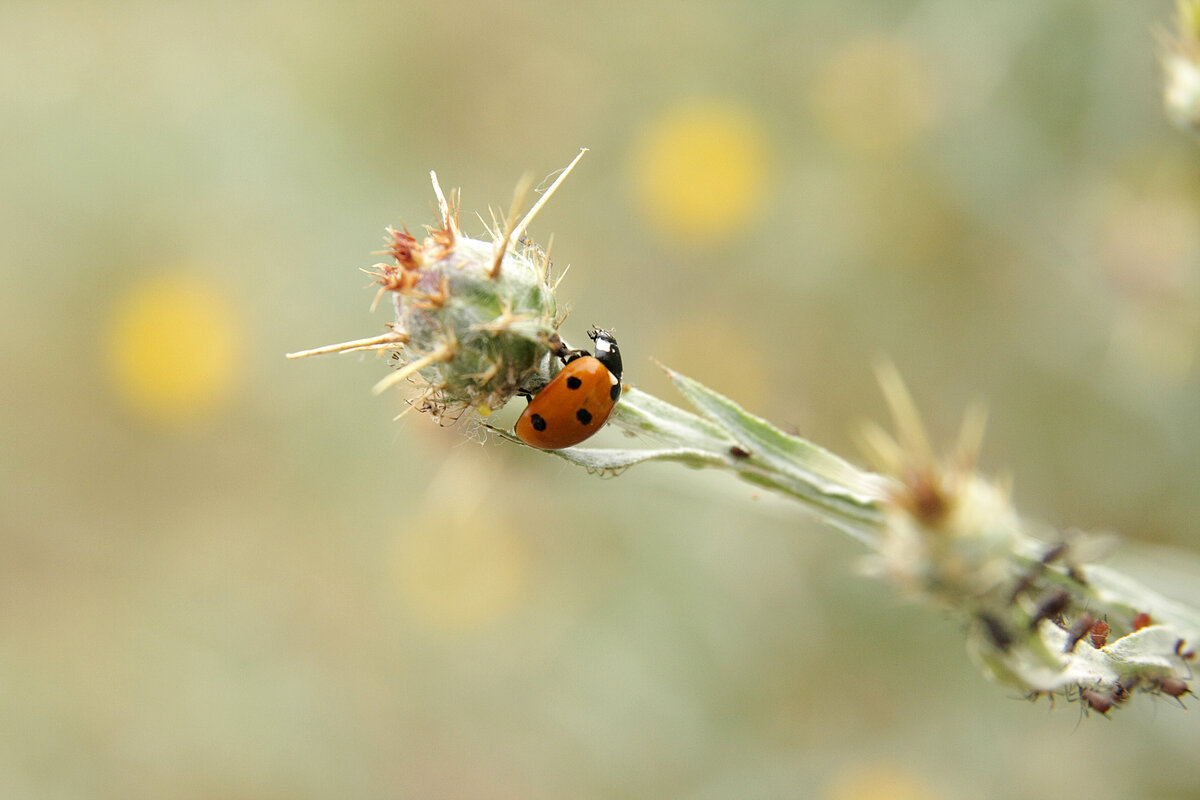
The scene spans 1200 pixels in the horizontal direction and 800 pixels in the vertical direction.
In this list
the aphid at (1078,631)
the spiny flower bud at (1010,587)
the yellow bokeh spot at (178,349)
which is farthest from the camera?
the yellow bokeh spot at (178,349)

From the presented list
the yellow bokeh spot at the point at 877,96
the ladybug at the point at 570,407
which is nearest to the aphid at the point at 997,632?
the ladybug at the point at 570,407

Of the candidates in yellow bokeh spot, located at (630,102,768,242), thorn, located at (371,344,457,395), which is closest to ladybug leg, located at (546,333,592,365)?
thorn, located at (371,344,457,395)

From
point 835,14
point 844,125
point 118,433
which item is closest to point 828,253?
point 844,125

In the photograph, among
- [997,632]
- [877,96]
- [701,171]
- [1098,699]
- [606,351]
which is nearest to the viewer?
[997,632]

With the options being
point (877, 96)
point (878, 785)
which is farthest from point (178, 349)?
point (878, 785)

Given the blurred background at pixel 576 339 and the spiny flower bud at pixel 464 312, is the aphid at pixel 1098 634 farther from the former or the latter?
the blurred background at pixel 576 339

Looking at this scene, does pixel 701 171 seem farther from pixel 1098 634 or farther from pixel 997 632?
pixel 997 632
